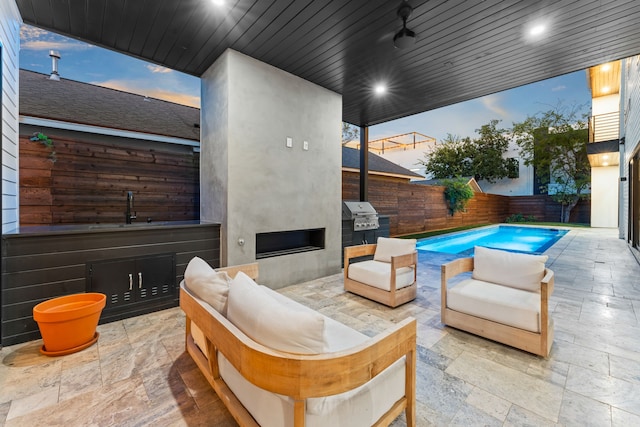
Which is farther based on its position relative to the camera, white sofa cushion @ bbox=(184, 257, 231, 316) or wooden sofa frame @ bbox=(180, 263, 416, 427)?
white sofa cushion @ bbox=(184, 257, 231, 316)

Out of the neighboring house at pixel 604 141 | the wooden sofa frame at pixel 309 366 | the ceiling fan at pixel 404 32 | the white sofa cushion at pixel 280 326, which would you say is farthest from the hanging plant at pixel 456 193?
the white sofa cushion at pixel 280 326

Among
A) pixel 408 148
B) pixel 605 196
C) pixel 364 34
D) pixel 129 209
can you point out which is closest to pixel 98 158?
pixel 129 209

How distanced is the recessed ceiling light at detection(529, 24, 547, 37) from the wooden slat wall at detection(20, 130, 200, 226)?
4977mm

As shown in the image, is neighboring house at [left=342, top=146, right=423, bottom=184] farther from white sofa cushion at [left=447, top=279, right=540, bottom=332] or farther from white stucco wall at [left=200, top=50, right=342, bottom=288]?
white sofa cushion at [left=447, top=279, right=540, bottom=332]

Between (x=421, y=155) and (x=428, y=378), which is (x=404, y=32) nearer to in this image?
(x=428, y=378)

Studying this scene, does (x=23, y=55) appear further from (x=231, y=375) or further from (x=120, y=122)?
(x=231, y=375)

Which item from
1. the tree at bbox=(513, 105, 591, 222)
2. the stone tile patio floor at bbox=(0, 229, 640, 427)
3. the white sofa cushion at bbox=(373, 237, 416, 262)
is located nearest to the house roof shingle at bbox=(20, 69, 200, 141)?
the stone tile patio floor at bbox=(0, 229, 640, 427)

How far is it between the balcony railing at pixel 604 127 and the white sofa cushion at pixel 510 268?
11.6 metres

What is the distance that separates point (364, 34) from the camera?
10.1 ft

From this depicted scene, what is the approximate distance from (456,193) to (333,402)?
11.9 m

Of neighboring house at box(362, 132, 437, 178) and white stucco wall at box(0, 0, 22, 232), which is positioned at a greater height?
neighboring house at box(362, 132, 437, 178)

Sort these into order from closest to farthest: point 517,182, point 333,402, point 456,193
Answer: point 333,402
point 456,193
point 517,182

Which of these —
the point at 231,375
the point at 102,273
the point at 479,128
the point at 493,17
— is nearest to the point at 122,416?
the point at 231,375

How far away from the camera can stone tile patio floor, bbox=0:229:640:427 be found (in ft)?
5.36
